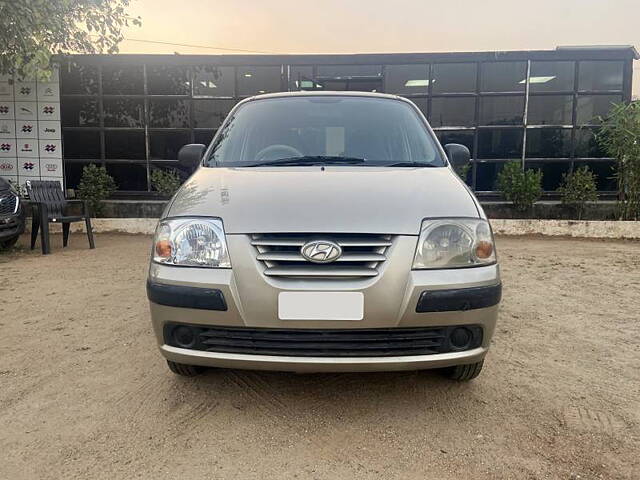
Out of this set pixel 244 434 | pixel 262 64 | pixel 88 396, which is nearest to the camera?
pixel 244 434

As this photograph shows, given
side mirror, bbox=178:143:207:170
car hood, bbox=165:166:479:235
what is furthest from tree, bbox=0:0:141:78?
car hood, bbox=165:166:479:235

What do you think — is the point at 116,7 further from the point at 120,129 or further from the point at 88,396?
the point at 88,396

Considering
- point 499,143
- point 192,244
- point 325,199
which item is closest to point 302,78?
point 499,143

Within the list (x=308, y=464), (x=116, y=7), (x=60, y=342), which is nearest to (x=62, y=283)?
(x=60, y=342)

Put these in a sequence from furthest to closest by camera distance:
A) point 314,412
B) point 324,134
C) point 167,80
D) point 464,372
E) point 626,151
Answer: point 167,80 < point 626,151 < point 324,134 < point 464,372 < point 314,412

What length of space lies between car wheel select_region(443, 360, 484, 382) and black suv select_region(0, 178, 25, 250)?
622 cm

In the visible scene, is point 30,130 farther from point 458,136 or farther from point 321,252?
point 321,252

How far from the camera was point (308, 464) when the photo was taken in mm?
1849

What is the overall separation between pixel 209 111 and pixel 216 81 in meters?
0.63

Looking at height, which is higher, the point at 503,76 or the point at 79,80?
the point at 503,76

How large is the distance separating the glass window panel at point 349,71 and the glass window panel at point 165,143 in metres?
3.09

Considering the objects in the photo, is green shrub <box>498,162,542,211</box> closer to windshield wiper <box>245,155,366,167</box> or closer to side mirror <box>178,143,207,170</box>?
windshield wiper <box>245,155,366,167</box>

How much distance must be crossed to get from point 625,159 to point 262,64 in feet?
22.9

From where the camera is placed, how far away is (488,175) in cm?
977
